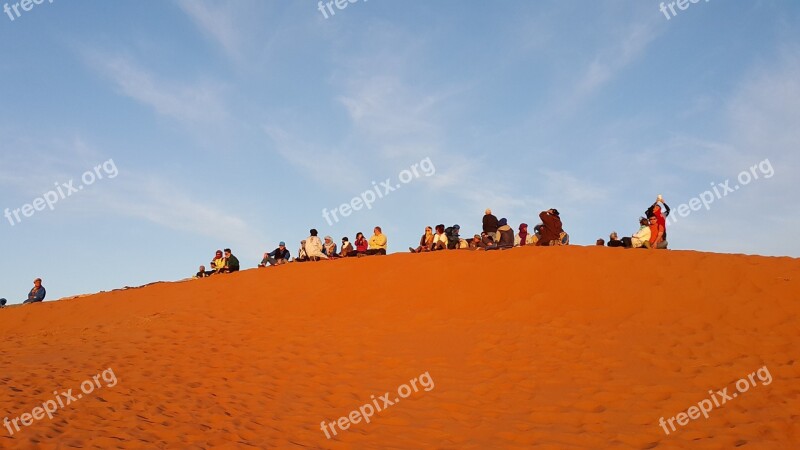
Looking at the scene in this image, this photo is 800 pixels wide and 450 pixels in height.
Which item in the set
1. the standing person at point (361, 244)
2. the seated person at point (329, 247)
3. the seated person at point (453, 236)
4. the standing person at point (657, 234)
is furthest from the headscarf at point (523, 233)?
the seated person at point (329, 247)

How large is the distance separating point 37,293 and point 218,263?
619 cm

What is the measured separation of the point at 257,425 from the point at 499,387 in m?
3.80

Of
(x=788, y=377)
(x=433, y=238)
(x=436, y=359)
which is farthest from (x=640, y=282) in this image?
(x=433, y=238)

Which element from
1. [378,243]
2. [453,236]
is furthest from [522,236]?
[378,243]

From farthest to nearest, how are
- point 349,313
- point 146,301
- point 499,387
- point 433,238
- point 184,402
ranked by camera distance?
point 433,238
point 146,301
point 349,313
point 499,387
point 184,402

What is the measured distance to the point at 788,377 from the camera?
813 cm

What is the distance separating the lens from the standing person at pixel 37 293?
1934 cm

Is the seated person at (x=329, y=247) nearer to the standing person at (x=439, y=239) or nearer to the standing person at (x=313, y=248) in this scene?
the standing person at (x=313, y=248)

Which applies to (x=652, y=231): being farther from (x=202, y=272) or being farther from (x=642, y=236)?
(x=202, y=272)

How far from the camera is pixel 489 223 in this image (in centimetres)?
1745

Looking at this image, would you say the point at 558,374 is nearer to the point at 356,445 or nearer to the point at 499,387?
the point at 499,387

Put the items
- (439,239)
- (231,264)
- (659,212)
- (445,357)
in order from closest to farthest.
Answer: (445,357) → (659,212) → (439,239) → (231,264)

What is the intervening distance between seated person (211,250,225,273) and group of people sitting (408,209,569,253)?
7076 mm

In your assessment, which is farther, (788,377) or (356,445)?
(788,377)
